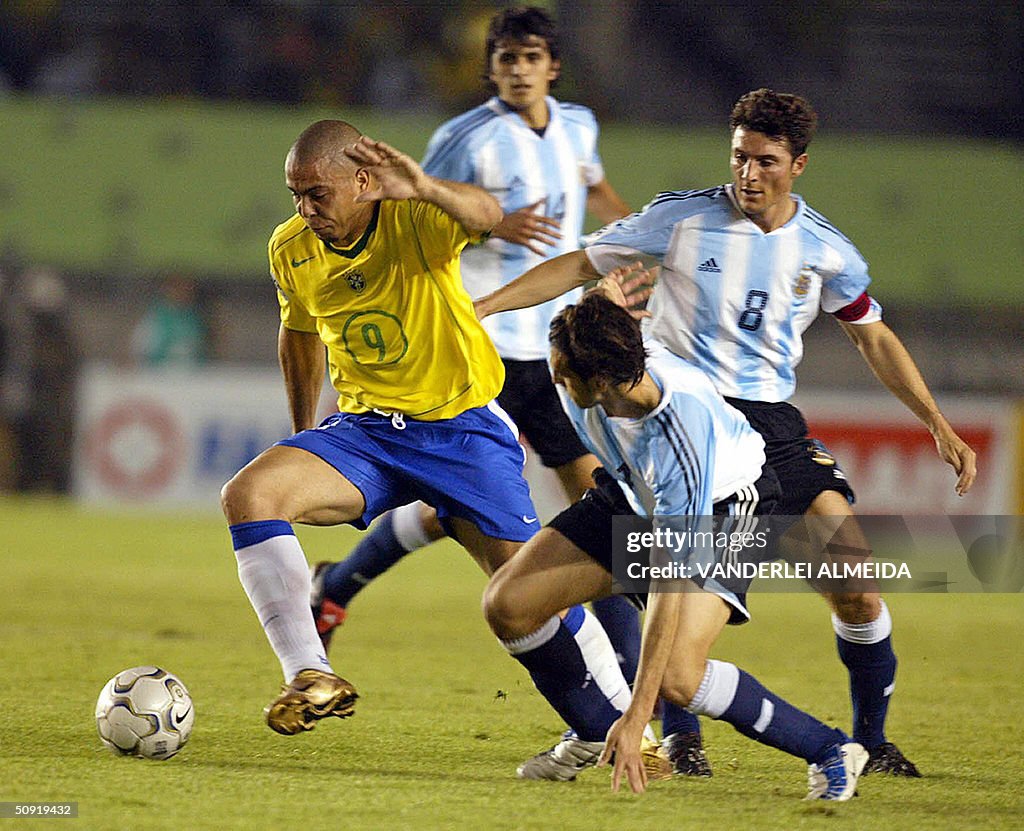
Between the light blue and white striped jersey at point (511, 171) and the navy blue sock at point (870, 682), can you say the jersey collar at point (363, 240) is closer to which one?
the light blue and white striped jersey at point (511, 171)

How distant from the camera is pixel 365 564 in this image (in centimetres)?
555

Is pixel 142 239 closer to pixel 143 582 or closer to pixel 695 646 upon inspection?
pixel 143 582

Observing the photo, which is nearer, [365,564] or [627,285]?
[627,285]

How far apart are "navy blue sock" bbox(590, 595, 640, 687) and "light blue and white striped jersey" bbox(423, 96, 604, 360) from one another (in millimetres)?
1036

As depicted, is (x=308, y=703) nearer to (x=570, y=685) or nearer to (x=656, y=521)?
(x=570, y=685)

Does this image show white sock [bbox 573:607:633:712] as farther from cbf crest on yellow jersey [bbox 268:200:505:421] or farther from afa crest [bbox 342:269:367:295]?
afa crest [bbox 342:269:367:295]

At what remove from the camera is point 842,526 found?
4.29 metres

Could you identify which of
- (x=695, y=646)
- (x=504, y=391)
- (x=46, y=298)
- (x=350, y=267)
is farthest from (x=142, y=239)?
(x=695, y=646)

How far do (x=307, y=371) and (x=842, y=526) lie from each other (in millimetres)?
1656

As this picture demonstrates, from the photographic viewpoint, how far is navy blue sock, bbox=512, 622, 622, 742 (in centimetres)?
413

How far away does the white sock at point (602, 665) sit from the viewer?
13.8 ft

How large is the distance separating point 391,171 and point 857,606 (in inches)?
67.2

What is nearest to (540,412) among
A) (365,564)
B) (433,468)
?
(365,564)

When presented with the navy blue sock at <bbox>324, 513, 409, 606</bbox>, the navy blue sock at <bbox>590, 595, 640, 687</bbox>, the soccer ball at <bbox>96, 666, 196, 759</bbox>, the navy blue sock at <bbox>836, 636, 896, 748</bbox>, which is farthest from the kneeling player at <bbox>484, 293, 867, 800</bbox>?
the navy blue sock at <bbox>324, 513, 409, 606</bbox>
